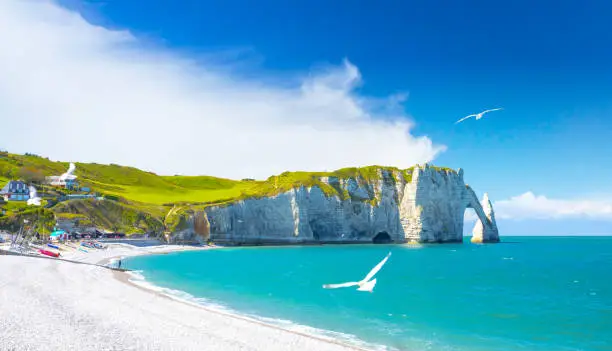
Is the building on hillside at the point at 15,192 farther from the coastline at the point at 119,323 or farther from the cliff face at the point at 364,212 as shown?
the coastline at the point at 119,323

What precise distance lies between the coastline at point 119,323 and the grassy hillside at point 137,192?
202 feet

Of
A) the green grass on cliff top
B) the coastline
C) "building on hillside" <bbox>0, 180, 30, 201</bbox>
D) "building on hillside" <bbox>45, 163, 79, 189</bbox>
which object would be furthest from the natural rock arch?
"building on hillside" <bbox>0, 180, 30, 201</bbox>

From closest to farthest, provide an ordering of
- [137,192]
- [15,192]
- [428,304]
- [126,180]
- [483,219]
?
[428,304]
[15,192]
[483,219]
[137,192]
[126,180]

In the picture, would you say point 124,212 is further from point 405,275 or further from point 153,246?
point 405,275

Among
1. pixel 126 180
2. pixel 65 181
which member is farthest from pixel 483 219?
pixel 126 180

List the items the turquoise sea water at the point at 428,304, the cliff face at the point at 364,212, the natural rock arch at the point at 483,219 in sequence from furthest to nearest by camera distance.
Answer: the natural rock arch at the point at 483,219 < the cliff face at the point at 364,212 < the turquoise sea water at the point at 428,304

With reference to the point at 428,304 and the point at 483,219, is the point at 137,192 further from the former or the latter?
the point at 428,304

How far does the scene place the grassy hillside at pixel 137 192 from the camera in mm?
91250

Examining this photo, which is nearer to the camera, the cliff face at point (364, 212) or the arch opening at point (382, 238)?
the cliff face at point (364, 212)

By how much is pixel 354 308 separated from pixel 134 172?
169 meters

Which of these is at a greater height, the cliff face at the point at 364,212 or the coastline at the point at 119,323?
the cliff face at the point at 364,212

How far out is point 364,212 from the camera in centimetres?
12006

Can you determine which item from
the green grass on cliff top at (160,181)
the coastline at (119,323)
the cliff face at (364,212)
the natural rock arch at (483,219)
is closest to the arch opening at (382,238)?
the cliff face at (364,212)

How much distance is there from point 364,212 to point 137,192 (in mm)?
72709
